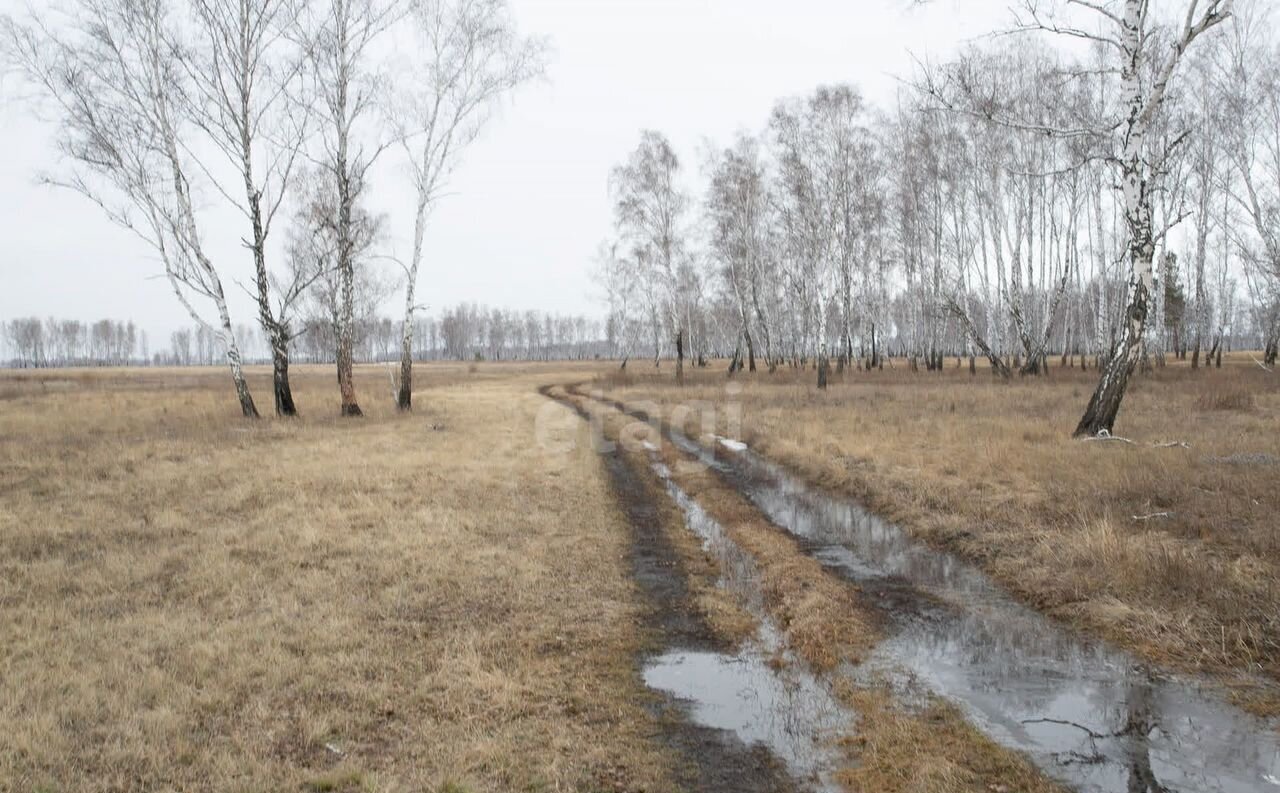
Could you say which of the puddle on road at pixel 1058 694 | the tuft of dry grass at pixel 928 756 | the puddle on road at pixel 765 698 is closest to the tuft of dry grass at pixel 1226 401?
the puddle on road at pixel 1058 694

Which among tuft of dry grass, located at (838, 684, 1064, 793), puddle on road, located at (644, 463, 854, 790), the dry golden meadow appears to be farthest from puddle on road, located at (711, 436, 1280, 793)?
puddle on road, located at (644, 463, 854, 790)

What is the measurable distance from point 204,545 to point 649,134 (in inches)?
1371

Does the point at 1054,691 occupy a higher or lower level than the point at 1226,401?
lower

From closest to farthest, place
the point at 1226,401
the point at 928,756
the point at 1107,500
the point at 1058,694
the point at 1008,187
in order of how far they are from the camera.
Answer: the point at 928,756
the point at 1058,694
the point at 1107,500
the point at 1226,401
the point at 1008,187

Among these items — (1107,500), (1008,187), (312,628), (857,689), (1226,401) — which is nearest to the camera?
(857,689)

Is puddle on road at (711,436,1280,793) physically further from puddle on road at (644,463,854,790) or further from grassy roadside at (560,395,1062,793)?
puddle on road at (644,463,854,790)

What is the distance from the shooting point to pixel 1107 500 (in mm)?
8656

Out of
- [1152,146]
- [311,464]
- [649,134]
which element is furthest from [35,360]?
[1152,146]

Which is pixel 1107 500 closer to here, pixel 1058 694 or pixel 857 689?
pixel 1058 694

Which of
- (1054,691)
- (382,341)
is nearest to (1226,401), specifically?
(1054,691)

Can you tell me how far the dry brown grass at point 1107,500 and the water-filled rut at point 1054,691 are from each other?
377 mm

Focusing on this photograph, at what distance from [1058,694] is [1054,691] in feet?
0.15

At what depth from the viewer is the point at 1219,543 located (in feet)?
22.6

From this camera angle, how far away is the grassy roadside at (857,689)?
3.81 m
